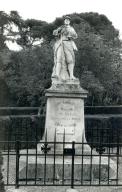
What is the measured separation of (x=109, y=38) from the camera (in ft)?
126

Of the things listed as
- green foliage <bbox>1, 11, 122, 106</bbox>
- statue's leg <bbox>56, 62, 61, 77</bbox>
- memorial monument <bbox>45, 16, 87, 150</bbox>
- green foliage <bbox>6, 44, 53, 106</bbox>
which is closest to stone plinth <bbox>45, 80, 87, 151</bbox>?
memorial monument <bbox>45, 16, 87, 150</bbox>

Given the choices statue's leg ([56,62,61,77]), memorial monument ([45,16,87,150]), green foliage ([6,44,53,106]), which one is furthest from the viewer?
green foliage ([6,44,53,106])

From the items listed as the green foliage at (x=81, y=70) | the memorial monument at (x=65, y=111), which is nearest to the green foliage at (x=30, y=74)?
the green foliage at (x=81, y=70)

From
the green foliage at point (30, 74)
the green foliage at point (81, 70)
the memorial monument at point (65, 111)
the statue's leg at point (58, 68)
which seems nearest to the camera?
the memorial monument at point (65, 111)

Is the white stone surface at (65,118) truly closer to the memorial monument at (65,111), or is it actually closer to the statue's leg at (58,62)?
the memorial monument at (65,111)

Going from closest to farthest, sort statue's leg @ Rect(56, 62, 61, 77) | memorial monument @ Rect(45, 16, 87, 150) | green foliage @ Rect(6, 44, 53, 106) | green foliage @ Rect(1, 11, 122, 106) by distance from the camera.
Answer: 1. memorial monument @ Rect(45, 16, 87, 150)
2. statue's leg @ Rect(56, 62, 61, 77)
3. green foliage @ Rect(1, 11, 122, 106)
4. green foliage @ Rect(6, 44, 53, 106)

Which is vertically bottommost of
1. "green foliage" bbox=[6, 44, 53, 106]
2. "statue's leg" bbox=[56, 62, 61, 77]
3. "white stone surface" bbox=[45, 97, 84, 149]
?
"white stone surface" bbox=[45, 97, 84, 149]

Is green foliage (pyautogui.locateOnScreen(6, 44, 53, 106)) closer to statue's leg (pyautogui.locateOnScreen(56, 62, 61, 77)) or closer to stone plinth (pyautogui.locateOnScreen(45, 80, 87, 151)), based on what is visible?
statue's leg (pyautogui.locateOnScreen(56, 62, 61, 77))

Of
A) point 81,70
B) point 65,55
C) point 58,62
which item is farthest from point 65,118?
point 81,70

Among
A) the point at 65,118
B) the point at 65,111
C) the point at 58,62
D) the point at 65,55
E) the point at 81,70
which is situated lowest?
the point at 65,118

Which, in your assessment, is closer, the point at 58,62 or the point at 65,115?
the point at 65,115

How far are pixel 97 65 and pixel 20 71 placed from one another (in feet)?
18.0

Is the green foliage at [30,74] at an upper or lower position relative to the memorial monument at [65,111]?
upper

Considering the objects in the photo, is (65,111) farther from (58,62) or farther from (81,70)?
(81,70)
